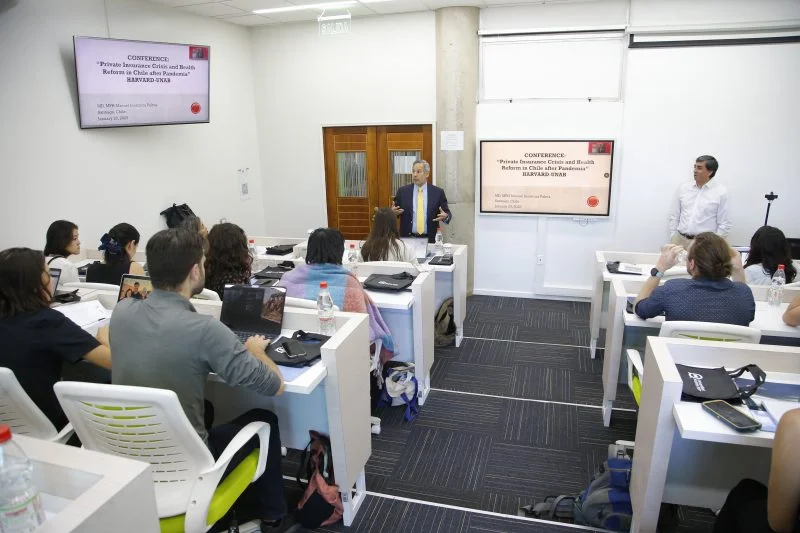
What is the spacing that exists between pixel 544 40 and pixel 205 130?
11.3ft

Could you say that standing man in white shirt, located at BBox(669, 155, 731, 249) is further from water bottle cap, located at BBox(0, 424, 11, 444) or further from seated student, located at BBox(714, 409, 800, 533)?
water bottle cap, located at BBox(0, 424, 11, 444)

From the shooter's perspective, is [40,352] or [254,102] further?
[254,102]

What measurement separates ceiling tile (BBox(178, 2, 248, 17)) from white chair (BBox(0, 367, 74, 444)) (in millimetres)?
4020

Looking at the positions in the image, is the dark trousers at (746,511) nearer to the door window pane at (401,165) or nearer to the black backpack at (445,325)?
the black backpack at (445,325)

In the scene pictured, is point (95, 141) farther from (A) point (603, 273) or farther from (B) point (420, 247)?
(A) point (603, 273)

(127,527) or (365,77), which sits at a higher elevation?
(365,77)

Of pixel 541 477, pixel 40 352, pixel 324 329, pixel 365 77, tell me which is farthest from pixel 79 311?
pixel 365 77

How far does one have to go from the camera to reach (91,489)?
1.09 meters

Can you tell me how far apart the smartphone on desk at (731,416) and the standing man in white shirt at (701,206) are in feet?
10.5

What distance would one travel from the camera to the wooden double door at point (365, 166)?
571 cm

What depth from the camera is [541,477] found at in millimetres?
2779

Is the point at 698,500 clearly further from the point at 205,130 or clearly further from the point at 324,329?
the point at 205,130

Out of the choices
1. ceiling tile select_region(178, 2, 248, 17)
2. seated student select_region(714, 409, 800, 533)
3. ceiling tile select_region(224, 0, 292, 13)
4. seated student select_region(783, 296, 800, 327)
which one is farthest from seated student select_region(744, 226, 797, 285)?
ceiling tile select_region(178, 2, 248, 17)

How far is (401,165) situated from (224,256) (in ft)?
10.6
